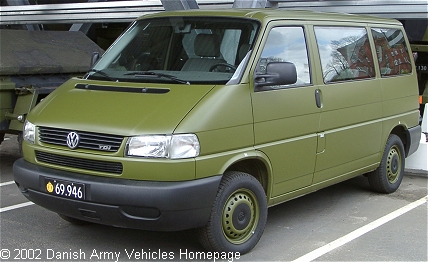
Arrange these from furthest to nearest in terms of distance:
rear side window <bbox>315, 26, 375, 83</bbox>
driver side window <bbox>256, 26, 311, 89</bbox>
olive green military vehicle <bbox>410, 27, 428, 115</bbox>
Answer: olive green military vehicle <bbox>410, 27, 428, 115</bbox> < rear side window <bbox>315, 26, 375, 83</bbox> < driver side window <bbox>256, 26, 311, 89</bbox>

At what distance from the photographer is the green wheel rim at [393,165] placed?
7.48 metres

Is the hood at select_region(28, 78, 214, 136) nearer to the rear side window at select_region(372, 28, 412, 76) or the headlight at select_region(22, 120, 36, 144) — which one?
the headlight at select_region(22, 120, 36, 144)

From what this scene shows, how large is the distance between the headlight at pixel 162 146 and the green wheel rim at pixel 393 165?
357cm

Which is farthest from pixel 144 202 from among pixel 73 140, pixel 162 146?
pixel 73 140

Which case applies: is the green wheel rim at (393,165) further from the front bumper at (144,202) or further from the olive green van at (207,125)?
the front bumper at (144,202)

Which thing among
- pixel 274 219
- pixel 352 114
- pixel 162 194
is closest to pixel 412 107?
pixel 352 114

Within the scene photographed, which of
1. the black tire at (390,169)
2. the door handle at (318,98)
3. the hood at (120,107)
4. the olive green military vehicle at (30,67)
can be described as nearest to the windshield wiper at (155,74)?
the hood at (120,107)

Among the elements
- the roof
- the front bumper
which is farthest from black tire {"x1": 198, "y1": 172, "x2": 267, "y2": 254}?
the roof

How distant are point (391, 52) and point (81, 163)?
427 centimetres

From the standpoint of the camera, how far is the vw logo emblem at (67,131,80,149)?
4930 mm

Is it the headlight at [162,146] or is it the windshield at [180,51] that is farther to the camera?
the windshield at [180,51]

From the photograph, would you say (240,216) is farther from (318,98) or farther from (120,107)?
(318,98)

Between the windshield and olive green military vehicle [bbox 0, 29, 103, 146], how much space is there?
227cm

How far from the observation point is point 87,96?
5.36 metres
